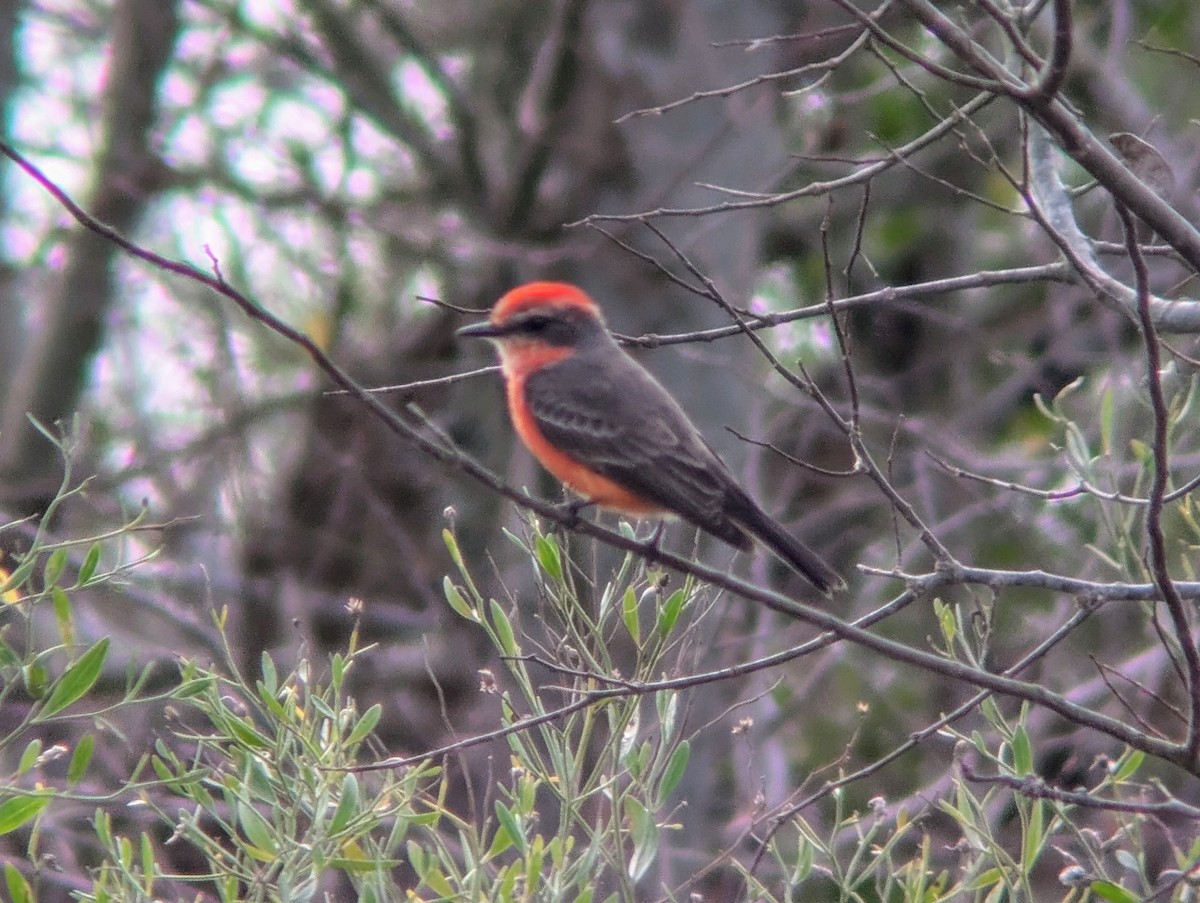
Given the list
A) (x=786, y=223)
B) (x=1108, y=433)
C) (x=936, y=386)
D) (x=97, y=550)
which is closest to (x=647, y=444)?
(x=1108, y=433)

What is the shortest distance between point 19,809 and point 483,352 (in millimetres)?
7405

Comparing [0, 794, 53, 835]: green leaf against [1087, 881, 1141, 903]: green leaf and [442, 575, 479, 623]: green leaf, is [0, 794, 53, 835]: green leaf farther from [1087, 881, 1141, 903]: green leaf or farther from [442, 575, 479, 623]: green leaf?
[1087, 881, 1141, 903]: green leaf

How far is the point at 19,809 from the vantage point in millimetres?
2924

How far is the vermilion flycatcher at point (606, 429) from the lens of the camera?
473 centimetres

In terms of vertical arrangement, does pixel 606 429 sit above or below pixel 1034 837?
above

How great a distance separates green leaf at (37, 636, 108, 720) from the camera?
10.0 feet

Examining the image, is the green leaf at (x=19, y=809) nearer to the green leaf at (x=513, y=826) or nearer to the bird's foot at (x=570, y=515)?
the green leaf at (x=513, y=826)

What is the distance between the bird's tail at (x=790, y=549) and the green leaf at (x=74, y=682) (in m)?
1.98

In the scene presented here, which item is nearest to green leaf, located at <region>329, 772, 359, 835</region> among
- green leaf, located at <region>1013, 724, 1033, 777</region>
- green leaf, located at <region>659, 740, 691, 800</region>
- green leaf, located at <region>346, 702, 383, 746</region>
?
green leaf, located at <region>346, 702, 383, 746</region>

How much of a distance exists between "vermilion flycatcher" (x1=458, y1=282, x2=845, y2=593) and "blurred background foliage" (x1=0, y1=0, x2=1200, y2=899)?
199 cm

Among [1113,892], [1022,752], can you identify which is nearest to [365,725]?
[1022,752]

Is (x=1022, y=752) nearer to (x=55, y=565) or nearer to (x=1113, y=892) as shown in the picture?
(x=1113, y=892)

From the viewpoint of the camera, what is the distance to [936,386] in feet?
A: 42.1

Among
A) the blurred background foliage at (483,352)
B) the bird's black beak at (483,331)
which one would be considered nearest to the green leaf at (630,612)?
the bird's black beak at (483,331)
